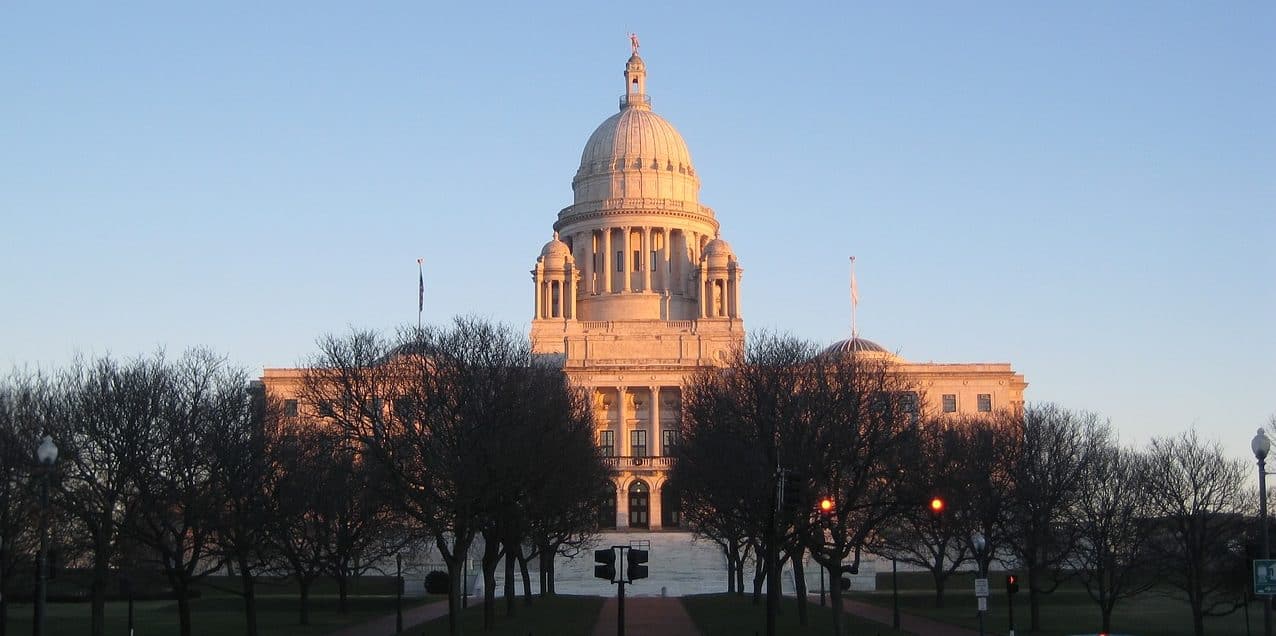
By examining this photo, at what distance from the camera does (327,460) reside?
6788 centimetres

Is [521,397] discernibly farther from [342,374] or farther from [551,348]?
[551,348]

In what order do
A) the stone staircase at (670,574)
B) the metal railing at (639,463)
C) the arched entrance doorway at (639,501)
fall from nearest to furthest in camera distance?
1. the stone staircase at (670,574)
2. the metal railing at (639,463)
3. the arched entrance doorway at (639,501)

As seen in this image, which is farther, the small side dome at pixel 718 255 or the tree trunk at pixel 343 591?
the small side dome at pixel 718 255

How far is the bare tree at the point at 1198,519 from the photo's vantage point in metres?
60.7

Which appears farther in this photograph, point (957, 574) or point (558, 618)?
point (957, 574)

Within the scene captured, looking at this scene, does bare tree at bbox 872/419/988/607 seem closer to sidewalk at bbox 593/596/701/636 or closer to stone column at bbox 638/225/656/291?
sidewalk at bbox 593/596/701/636

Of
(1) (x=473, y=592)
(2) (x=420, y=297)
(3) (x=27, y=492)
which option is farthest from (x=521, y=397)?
(2) (x=420, y=297)

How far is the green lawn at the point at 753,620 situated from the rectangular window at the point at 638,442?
56616 millimetres

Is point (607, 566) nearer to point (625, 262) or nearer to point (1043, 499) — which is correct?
point (1043, 499)

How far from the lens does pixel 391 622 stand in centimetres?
7050

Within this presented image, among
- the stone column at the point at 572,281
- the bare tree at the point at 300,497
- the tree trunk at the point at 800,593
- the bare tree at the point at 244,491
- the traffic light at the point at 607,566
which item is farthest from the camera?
the stone column at the point at 572,281

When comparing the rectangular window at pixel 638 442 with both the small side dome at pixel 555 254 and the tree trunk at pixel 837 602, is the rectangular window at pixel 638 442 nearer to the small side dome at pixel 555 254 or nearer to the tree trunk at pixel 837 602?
the small side dome at pixel 555 254

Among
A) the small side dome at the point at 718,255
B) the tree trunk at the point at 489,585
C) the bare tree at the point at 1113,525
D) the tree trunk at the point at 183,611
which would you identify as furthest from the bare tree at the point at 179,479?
the small side dome at the point at 718,255

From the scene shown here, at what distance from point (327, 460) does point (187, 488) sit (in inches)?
391
